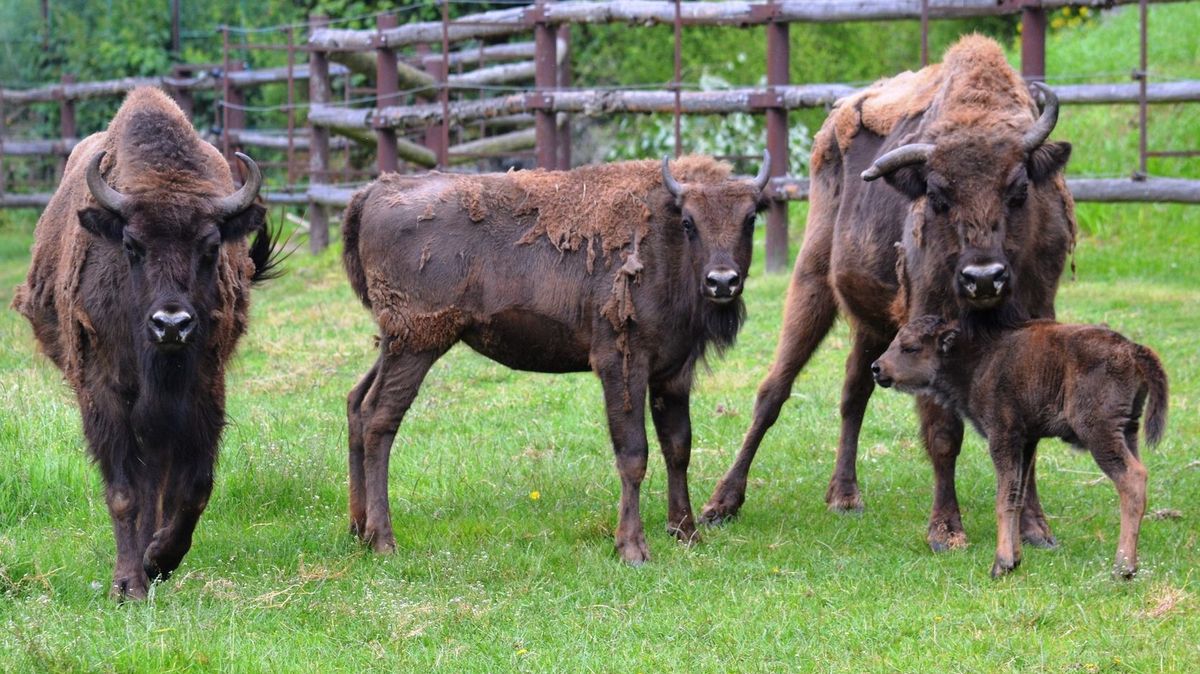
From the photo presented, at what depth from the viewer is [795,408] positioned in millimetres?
10961

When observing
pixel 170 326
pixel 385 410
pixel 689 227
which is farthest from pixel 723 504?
pixel 170 326

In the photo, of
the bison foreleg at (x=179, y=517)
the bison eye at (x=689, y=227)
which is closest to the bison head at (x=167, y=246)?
the bison foreleg at (x=179, y=517)

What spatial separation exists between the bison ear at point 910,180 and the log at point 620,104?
23.1ft

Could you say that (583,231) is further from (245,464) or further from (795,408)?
(795,408)

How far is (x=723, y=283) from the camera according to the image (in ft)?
24.4

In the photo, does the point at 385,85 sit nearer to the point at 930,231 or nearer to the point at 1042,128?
the point at 930,231

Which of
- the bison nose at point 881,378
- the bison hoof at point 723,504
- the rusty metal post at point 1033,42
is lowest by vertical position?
the bison hoof at point 723,504

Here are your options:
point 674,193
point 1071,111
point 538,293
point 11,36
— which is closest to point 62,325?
point 538,293

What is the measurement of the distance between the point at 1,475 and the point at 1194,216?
14187mm

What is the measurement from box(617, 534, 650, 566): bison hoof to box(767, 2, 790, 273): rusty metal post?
7851 millimetres

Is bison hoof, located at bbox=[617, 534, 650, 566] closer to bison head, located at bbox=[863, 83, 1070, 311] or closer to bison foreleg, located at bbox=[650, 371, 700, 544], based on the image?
bison foreleg, located at bbox=[650, 371, 700, 544]

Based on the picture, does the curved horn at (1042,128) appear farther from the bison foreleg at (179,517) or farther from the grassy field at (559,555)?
the bison foreleg at (179,517)

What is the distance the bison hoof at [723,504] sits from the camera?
8.44 metres

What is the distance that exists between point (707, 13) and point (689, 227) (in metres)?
7.75
